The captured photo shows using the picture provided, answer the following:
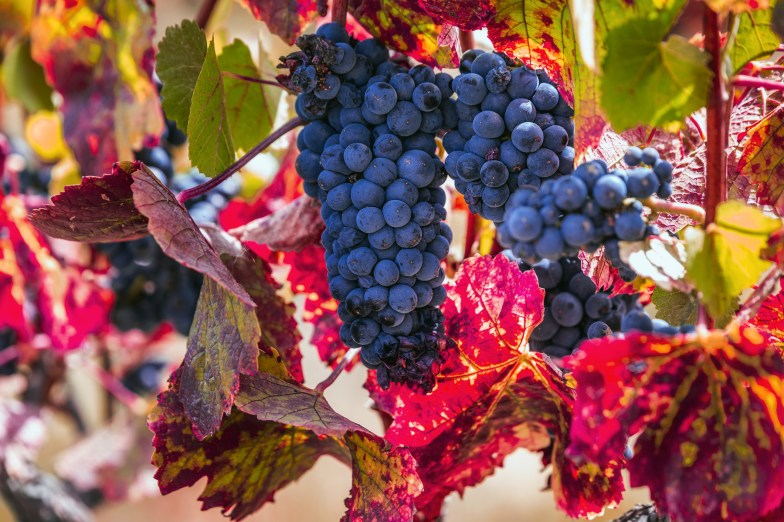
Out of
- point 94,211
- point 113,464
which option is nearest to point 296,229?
point 94,211

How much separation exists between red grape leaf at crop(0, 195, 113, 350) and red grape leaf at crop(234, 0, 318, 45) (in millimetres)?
501

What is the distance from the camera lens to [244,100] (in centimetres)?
69

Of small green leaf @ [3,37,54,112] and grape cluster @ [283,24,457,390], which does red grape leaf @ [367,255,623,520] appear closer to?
grape cluster @ [283,24,457,390]

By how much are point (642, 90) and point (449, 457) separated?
11.7 inches

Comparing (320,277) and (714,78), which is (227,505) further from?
(714,78)

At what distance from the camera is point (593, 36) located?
403 millimetres

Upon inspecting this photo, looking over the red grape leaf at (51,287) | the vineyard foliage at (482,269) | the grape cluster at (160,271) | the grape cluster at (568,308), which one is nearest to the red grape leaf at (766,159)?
the vineyard foliage at (482,269)

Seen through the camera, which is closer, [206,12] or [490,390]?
[490,390]

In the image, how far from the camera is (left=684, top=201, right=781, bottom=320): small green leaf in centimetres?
38

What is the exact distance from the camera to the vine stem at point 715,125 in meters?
0.40

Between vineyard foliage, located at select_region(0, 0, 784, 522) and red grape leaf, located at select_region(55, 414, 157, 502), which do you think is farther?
red grape leaf, located at select_region(55, 414, 157, 502)

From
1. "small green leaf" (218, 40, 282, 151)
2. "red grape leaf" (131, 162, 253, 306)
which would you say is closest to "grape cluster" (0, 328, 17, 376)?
"small green leaf" (218, 40, 282, 151)

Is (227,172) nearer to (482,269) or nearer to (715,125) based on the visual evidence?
(482,269)

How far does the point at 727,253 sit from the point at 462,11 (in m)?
0.22
